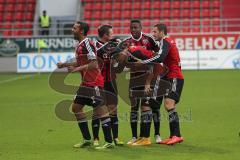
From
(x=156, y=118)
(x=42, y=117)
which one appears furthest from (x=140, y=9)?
(x=156, y=118)

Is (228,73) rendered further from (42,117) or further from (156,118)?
(156,118)

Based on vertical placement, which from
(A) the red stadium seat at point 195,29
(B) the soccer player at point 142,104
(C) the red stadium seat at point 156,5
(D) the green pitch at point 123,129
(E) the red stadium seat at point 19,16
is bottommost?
(D) the green pitch at point 123,129

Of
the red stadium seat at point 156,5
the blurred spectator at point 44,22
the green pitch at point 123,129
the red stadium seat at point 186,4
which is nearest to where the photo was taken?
the green pitch at point 123,129

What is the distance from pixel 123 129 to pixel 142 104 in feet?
5.72

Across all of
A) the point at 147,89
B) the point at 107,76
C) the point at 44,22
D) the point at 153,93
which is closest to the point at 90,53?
the point at 107,76

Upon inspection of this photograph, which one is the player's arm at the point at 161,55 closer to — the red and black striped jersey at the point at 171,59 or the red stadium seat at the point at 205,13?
the red and black striped jersey at the point at 171,59

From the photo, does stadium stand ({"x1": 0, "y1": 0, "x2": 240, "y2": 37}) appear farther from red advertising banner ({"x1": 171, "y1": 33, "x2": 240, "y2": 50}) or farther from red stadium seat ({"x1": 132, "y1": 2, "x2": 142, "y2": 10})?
red advertising banner ({"x1": 171, "y1": 33, "x2": 240, "y2": 50})

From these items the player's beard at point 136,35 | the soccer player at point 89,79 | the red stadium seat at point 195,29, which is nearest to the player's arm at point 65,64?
the soccer player at point 89,79

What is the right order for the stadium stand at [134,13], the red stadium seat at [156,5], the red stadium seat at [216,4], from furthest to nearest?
the red stadium seat at [156,5], the red stadium seat at [216,4], the stadium stand at [134,13]

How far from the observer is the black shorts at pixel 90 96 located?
9031 mm

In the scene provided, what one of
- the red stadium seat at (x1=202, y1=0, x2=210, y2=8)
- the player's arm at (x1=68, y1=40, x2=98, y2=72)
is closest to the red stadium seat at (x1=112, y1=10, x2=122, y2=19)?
the red stadium seat at (x1=202, y1=0, x2=210, y2=8)

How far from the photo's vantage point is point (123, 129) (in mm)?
11109

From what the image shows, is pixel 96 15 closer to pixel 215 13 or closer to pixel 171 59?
pixel 215 13

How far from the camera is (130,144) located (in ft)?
30.9
